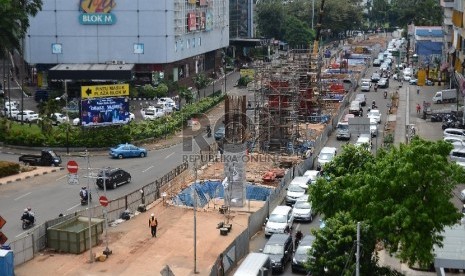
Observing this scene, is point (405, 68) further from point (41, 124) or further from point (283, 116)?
point (41, 124)

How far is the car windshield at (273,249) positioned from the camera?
3284 centimetres

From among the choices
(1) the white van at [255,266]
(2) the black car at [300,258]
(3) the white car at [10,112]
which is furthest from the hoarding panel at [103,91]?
(1) the white van at [255,266]

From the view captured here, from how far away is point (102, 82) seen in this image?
81188mm

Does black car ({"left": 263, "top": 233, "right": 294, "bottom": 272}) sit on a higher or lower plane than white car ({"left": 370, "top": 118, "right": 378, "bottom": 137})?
lower

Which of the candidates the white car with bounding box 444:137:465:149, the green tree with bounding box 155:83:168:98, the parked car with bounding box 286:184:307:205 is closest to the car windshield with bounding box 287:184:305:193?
the parked car with bounding box 286:184:307:205

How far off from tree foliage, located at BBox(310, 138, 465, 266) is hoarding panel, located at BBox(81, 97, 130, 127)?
32.9m

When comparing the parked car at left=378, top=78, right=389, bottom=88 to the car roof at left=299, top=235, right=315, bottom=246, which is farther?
the parked car at left=378, top=78, right=389, bottom=88

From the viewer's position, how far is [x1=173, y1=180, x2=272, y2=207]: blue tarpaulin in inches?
1722

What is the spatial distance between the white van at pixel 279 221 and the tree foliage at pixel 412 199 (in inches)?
338

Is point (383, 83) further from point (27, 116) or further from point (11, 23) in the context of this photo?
point (11, 23)

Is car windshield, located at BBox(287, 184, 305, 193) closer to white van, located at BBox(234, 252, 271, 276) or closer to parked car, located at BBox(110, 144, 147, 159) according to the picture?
white van, located at BBox(234, 252, 271, 276)

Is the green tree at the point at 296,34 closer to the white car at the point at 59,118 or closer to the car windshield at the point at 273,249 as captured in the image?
the white car at the point at 59,118

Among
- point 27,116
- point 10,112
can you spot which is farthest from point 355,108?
point 10,112

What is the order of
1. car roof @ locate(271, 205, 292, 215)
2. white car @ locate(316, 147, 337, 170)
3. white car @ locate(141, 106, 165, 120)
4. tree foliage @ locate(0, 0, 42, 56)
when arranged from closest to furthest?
1. car roof @ locate(271, 205, 292, 215)
2. white car @ locate(316, 147, 337, 170)
3. tree foliage @ locate(0, 0, 42, 56)
4. white car @ locate(141, 106, 165, 120)
